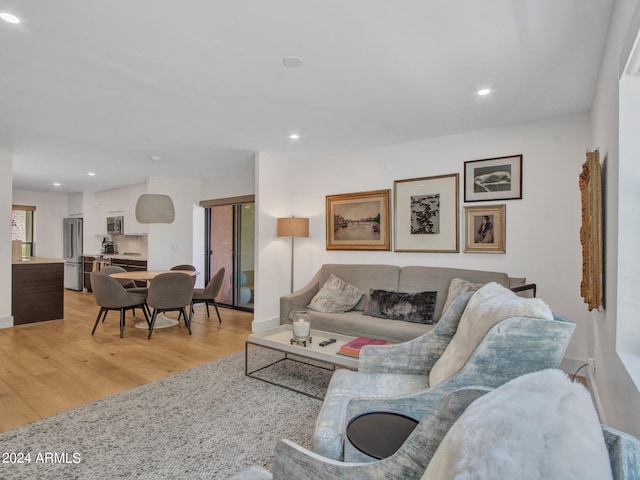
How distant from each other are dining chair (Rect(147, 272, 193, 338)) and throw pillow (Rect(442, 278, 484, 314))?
3086 mm

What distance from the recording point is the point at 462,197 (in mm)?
3801

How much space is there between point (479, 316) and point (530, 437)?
3.62 ft

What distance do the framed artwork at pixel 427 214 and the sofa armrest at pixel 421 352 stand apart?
1937mm

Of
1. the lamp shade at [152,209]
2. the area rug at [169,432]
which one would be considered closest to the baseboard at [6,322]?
the lamp shade at [152,209]

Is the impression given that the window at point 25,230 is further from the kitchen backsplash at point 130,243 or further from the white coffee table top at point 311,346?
the white coffee table top at point 311,346

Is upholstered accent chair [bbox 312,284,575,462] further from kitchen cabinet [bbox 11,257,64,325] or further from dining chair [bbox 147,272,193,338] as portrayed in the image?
kitchen cabinet [bbox 11,257,64,325]

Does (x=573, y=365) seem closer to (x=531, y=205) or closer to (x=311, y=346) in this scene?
(x=531, y=205)

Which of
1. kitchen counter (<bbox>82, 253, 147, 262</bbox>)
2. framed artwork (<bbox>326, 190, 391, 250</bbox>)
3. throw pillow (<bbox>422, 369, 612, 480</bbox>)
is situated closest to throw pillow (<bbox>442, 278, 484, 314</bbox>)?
framed artwork (<bbox>326, 190, 391, 250</bbox>)

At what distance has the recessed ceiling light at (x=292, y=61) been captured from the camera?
89.0 inches

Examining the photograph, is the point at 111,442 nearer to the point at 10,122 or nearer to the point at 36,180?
the point at 10,122

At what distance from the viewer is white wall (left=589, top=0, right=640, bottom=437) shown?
1.40 meters

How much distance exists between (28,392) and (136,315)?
2.91 metres

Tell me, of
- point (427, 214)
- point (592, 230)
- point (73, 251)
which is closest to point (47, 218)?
point (73, 251)

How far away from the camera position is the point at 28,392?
9.05ft
